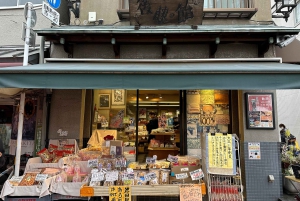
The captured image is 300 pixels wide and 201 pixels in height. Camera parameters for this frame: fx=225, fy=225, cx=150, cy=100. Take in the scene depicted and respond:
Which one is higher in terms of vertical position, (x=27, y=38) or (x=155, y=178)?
Answer: (x=27, y=38)

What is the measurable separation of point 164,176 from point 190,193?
67 centimetres

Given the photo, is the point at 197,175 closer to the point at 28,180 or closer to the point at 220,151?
the point at 220,151

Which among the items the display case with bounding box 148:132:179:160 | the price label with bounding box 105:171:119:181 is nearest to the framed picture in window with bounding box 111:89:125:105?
the display case with bounding box 148:132:179:160

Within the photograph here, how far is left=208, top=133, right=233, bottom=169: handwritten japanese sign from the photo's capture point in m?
4.32

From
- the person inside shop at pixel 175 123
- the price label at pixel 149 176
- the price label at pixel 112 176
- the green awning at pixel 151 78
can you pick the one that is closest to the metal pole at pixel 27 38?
the green awning at pixel 151 78

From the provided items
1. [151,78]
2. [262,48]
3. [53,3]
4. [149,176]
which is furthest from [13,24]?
[262,48]

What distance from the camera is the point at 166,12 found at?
5.75m

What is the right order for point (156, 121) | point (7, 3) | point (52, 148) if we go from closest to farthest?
1. point (52, 148)
2. point (156, 121)
3. point (7, 3)

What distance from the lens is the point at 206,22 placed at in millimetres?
6457

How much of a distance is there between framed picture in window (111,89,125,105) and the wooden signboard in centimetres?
245

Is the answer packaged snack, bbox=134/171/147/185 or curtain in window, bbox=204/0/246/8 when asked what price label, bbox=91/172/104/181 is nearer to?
packaged snack, bbox=134/171/147/185

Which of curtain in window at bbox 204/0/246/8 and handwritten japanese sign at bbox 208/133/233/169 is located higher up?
curtain in window at bbox 204/0/246/8

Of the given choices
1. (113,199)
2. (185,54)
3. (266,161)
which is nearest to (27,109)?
(113,199)

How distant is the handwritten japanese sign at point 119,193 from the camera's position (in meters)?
4.19
